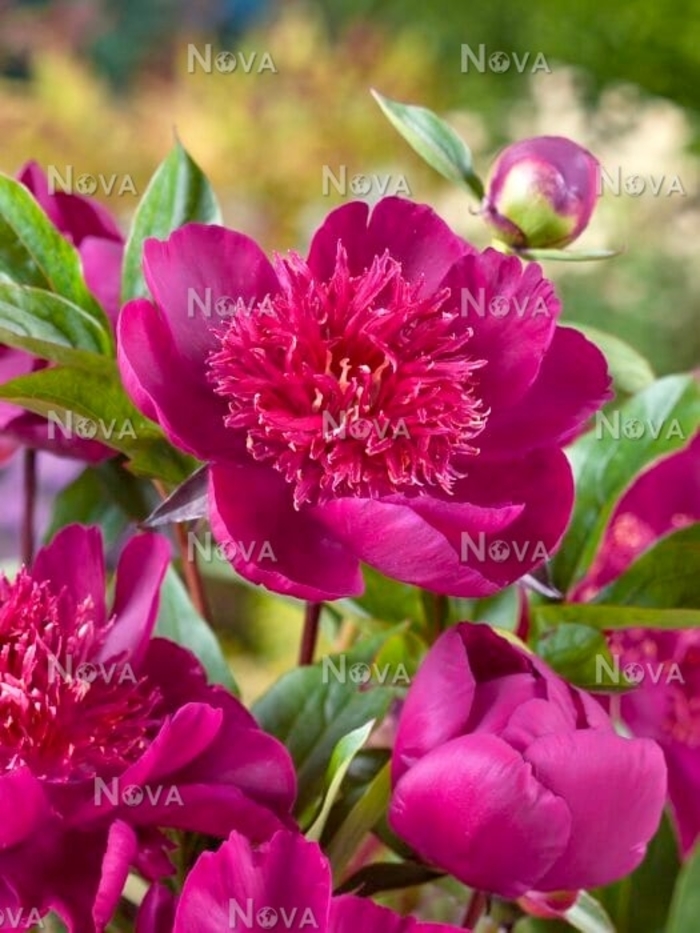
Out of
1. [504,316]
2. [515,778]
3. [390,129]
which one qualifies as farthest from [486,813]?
[390,129]

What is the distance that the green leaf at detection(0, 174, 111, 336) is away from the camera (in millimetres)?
361

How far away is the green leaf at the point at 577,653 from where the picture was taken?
0.35 metres

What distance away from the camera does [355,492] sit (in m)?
0.31

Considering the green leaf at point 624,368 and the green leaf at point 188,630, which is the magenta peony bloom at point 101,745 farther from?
the green leaf at point 624,368

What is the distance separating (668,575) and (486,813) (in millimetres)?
127

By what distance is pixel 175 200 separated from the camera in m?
0.39

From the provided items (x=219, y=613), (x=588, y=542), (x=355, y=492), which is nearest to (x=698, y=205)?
(x=219, y=613)

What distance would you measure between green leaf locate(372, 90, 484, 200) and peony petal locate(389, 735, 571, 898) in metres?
0.17

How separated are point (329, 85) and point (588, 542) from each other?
1.51 metres

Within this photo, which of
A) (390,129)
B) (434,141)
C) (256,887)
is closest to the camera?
(256,887)

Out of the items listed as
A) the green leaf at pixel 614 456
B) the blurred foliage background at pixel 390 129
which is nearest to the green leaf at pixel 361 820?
the green leaf at pixel 614 456

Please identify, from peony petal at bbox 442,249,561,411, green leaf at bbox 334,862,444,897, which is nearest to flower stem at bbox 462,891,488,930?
green leaf at bbox 334,862,444,897

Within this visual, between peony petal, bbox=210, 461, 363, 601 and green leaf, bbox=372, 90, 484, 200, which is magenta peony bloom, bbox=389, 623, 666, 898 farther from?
green leaf, bbox=372, 90, 484, 200

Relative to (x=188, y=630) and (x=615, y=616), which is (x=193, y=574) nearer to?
(x=188, y=630)
